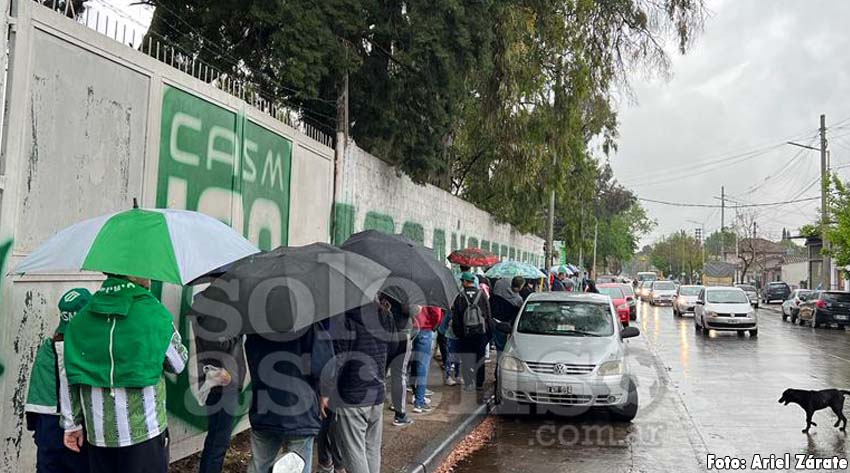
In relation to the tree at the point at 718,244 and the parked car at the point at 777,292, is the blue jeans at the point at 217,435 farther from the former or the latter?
the tree at the point at 718,244

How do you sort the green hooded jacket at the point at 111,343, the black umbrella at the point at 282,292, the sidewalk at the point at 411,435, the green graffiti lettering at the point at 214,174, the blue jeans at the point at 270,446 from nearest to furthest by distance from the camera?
1. the green hooded jacket at the point at 111,343
2. the black umbrella at the point at 282,292
3. the blue jeans at the point at 270,446
4. the green graffiti lettering at the point at 214,174
5. the sidewalk at the point at 411,435

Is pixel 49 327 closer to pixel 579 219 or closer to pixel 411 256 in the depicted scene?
pixel 411 256

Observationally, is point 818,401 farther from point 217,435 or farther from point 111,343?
point 111,343

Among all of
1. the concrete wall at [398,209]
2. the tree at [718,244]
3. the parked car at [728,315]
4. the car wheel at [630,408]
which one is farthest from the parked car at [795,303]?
the tree at [718,244]

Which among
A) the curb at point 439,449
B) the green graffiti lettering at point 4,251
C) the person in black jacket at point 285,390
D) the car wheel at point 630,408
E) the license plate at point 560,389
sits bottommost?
the curb at point 439,449

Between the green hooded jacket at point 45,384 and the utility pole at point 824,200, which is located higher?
the utility pole at point 824,200

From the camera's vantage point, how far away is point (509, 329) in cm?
1009

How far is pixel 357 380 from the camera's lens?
203 inches

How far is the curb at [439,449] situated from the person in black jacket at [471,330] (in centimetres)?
129

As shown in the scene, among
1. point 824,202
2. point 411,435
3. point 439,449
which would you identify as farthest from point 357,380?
point 824,202

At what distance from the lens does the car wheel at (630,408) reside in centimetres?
888

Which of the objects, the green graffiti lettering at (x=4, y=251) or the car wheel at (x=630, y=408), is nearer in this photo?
the green graffiti lettering at (x=4, y=251)

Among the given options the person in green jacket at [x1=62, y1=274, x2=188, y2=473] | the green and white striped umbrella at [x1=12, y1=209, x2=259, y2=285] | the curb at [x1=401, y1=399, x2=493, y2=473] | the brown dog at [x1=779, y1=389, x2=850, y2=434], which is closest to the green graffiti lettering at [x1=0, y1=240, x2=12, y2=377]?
the green and white striped umbrella at [x1=12, y1=209, x2=259, y2=285]

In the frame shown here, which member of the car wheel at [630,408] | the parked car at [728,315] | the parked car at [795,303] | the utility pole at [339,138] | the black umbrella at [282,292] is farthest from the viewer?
the parked car at [795,303]
